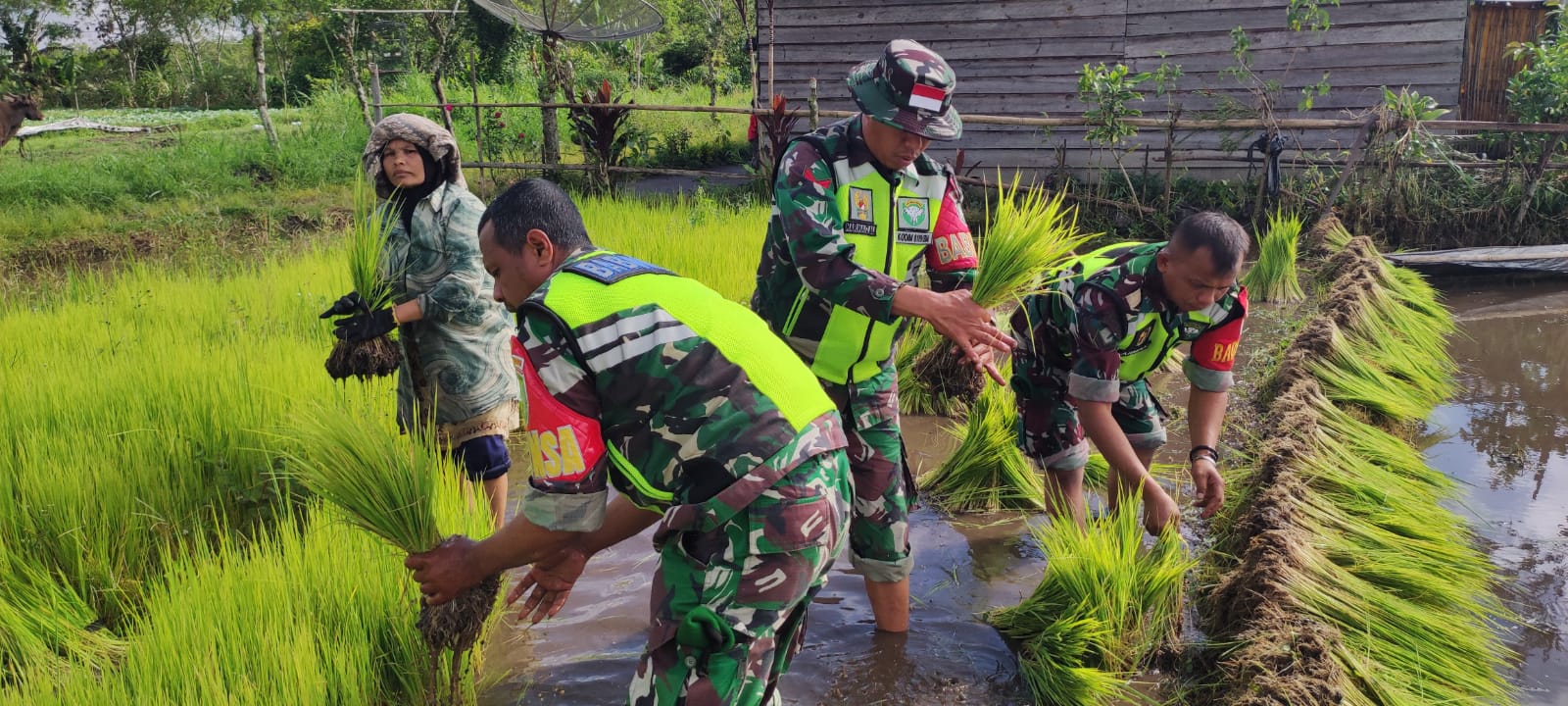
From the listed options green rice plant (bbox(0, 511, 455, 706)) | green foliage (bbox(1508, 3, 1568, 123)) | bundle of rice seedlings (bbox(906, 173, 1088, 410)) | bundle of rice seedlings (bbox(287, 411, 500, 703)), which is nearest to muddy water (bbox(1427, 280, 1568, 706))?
bundle of rice seedlings (bbox(906, 173, 1088, 410))

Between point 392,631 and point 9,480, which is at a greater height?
point 9,480

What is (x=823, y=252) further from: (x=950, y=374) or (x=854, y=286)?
(x=950, y=374)

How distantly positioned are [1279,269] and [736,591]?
21.1ft

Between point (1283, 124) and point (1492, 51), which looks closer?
point (1283, 124)

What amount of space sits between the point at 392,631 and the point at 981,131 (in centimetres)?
1038

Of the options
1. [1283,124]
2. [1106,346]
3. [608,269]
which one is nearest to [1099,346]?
[1106,346]

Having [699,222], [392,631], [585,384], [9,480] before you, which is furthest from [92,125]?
[585,384]

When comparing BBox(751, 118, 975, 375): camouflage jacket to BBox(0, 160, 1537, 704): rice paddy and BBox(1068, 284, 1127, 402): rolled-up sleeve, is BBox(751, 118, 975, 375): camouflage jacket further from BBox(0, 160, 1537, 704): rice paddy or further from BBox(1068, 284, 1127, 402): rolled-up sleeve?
BBox(1068, 284, 1127, 402): rolled-up sleeve

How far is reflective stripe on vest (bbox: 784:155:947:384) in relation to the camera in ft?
8.91

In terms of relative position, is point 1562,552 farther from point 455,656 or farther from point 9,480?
point 9,480

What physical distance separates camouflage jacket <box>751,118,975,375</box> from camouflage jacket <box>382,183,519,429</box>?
3.15 feet

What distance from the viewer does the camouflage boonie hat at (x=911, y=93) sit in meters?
2.51

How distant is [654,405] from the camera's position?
1.71 meters

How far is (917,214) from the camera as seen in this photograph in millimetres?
2828
